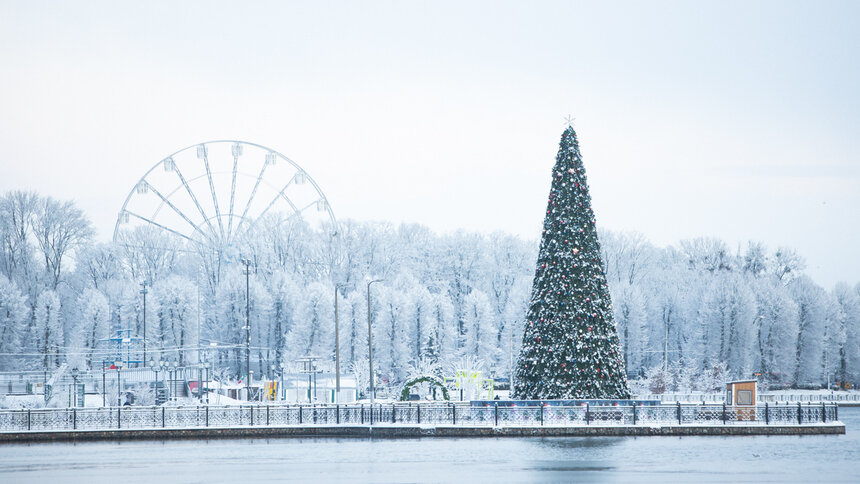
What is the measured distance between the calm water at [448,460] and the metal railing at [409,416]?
6.21ft

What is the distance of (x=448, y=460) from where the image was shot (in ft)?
96.1

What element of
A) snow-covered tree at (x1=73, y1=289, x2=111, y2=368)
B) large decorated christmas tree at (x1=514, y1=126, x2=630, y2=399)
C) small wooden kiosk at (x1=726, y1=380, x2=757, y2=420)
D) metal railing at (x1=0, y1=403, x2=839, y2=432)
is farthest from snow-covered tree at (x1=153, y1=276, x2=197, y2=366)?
small wooden kiosk at (x1=726, y1=380, x2=757, y2=420)

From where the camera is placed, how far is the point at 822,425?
38031mm

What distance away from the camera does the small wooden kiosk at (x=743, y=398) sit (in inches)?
1548

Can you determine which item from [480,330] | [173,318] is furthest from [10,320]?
[480,330]

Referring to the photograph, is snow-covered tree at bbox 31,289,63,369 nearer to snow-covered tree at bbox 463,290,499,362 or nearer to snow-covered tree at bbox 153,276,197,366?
snow-covered tree at bbox 153,276,197,366

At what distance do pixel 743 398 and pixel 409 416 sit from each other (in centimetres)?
1366

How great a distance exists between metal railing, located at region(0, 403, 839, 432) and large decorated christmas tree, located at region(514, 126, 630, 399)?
53.9 inches

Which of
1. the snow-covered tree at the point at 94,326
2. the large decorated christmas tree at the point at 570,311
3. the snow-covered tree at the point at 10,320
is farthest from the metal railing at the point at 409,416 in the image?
the snow-covered tree at the point at 10,320

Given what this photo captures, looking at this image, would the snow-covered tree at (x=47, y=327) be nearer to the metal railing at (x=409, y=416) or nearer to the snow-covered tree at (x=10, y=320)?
the snow-covered tree at (x=10, y=320)

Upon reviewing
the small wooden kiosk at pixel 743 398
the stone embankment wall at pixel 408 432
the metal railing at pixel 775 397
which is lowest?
the metal railing at pixel 775 397

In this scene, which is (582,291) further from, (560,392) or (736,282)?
(736,282)

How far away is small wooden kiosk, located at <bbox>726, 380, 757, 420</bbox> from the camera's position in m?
39.3

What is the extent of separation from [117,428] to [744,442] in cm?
2426
